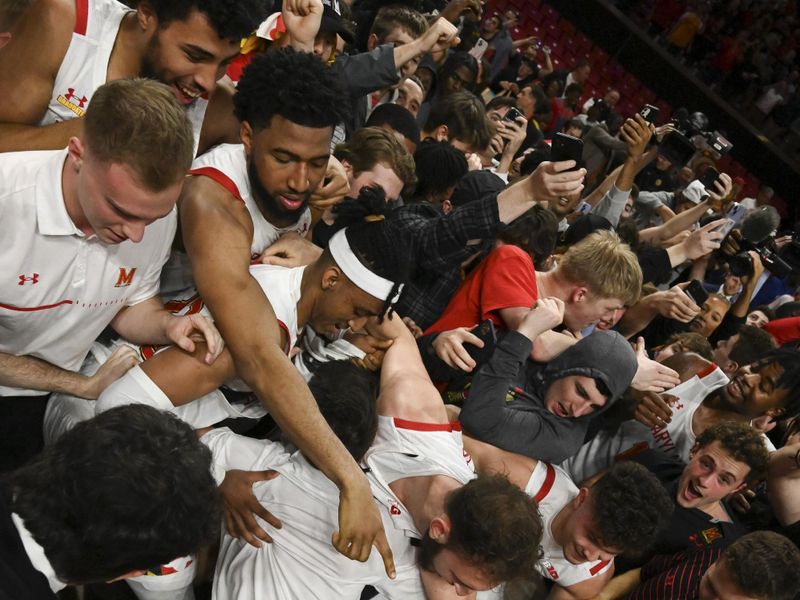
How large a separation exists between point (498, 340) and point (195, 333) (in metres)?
1.26

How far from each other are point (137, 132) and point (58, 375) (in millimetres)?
731

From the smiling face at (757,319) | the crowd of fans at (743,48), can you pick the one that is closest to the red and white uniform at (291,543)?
the smiling face at (757,319)

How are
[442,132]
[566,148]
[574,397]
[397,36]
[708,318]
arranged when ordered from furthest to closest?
[708,318] < [397,36] < [442,132] < [574,397] < [566,148]

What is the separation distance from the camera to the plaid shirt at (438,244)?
2.43 meters

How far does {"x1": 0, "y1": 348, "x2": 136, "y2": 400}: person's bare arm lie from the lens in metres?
1.68

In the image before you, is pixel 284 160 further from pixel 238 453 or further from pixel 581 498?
pixel 581 498

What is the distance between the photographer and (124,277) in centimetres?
168

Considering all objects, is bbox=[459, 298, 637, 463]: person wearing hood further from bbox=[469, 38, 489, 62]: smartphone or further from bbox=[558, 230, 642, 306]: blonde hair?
bbox=[469, 38, 489, 62]: smartphone

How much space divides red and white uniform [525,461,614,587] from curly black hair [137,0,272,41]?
1.64 metres

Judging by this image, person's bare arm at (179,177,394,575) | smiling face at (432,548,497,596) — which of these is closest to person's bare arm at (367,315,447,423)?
smiling face at (432,548,497,596)

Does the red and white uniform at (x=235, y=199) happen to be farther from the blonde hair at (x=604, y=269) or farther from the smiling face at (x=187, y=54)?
the blonde hair at (x=604, y=269)

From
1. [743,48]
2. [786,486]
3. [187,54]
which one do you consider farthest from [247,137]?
[743,48]

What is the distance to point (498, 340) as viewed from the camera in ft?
A: 8.39

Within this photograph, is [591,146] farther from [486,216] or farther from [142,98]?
[142,98]
